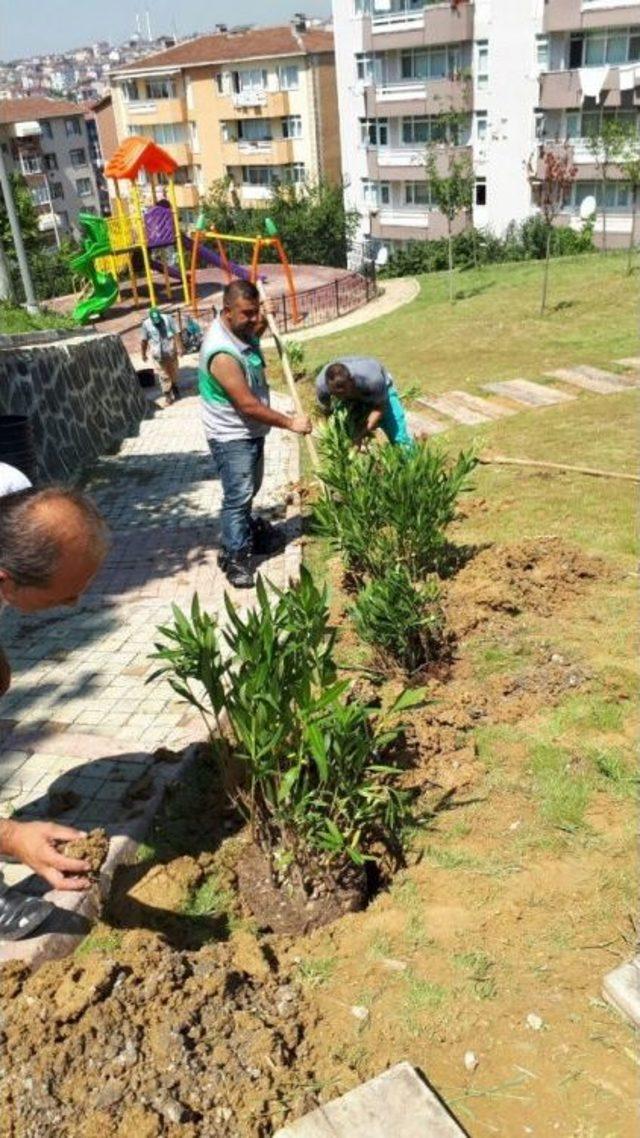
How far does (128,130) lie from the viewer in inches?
2000

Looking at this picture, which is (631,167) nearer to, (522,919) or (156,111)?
(522,919)

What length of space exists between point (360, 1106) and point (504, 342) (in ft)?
42.5

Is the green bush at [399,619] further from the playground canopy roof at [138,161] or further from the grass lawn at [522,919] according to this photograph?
the playground canopy roof at [138,161]

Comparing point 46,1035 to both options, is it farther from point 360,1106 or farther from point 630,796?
point 630,796

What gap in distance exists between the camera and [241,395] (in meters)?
5.46

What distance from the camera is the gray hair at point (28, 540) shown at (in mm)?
2084

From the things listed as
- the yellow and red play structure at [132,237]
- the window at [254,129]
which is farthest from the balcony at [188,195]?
the yellow and red play structure at [132,237]

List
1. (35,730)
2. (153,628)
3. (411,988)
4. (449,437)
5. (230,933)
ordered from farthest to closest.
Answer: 1. (449,437)
2. (153,628)
3. (35,730)
4. (230,933)
5. (411,988)

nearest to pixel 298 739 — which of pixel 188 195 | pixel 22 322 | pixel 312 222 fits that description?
pixel 22 322

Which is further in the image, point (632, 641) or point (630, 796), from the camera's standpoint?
point (632, 641)

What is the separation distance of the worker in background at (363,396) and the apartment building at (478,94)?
2949 cm

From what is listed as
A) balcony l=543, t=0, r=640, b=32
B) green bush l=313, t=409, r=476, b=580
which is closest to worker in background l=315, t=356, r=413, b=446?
green bush l=313, t=409, r=476, b=580

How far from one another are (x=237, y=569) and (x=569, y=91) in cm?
3282

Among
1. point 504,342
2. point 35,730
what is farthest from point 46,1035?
point 504,342
